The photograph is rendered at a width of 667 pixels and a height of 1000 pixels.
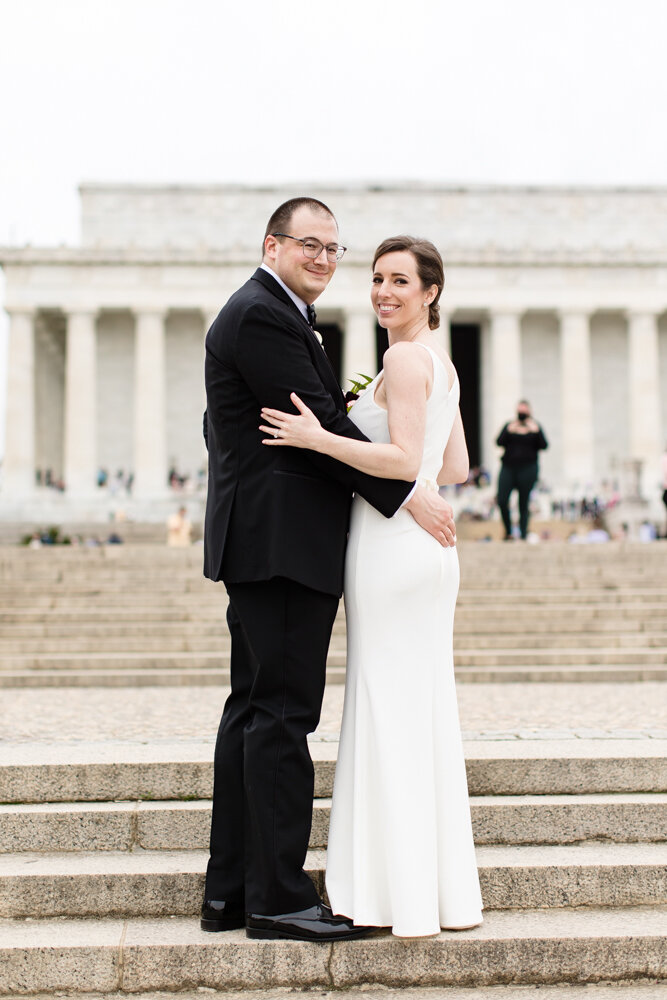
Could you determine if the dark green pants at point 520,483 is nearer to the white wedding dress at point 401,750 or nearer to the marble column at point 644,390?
the white wedding dress at point 401,750

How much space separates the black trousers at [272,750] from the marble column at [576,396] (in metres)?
41.7

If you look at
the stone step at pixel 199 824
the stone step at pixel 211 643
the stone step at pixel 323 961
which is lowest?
the stone step at pixel 323 961

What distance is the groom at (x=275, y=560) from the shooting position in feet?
13.8

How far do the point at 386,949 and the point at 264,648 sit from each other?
1.29 meters

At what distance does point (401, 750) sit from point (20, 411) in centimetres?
4318

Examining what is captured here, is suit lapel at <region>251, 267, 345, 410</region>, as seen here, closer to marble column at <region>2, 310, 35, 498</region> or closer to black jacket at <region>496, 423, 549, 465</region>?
black jacket at <region>496, 423, 549, 465</region>

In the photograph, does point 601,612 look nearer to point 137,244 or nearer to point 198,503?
Result: point 198,503

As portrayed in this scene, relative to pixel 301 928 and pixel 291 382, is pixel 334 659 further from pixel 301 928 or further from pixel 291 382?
pixel 291 382

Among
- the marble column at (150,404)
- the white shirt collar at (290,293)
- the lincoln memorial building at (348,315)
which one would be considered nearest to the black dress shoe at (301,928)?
the white shirt collar at (290,293)

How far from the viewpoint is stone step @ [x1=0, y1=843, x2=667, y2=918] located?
4.76m

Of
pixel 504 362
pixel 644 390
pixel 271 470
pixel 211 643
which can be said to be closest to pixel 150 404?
pixel 504 362

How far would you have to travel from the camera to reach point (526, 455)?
17656mm

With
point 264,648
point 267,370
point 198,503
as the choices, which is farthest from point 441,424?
point 198,503

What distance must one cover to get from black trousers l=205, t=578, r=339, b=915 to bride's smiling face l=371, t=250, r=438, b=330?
121 centimetres
